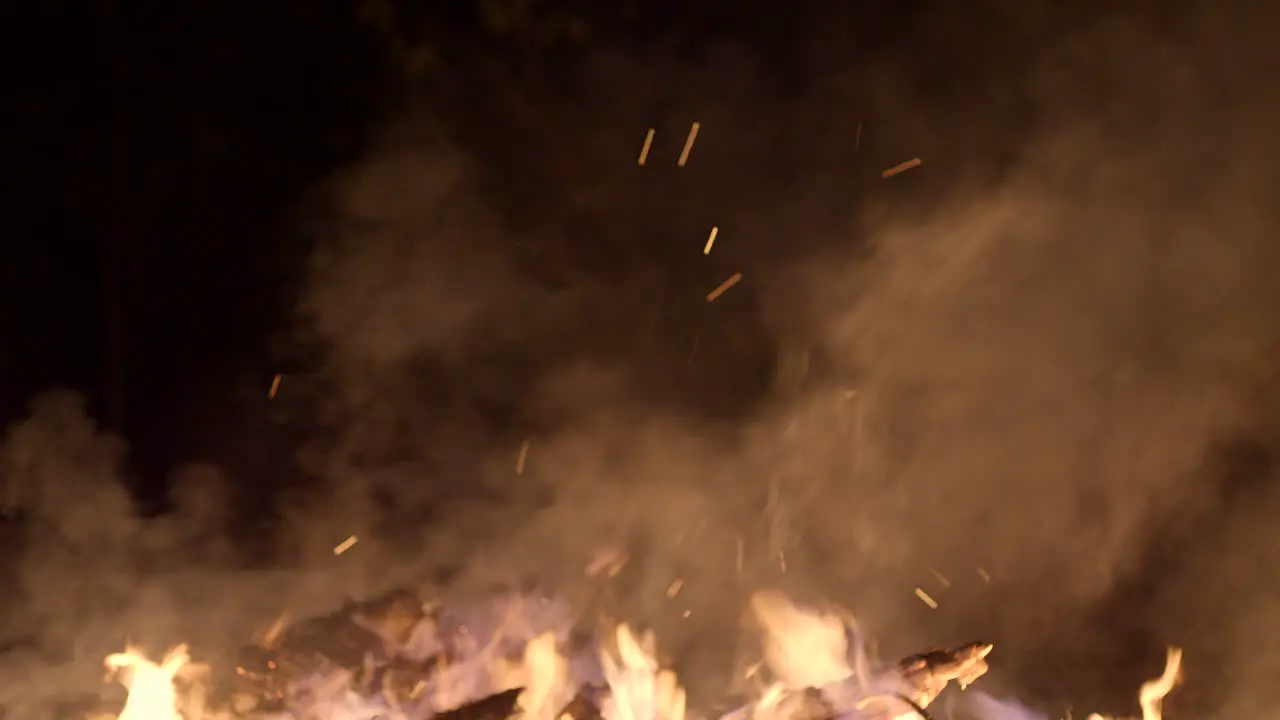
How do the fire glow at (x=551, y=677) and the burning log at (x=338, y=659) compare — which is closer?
the fire glow at (x=551, y=677)

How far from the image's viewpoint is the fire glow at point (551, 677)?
2.66 metres

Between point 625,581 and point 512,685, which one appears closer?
point 512,685

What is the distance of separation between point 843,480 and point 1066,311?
92 centimetres

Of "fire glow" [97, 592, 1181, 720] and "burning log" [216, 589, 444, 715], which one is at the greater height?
"burning log" [216, 589, 444, 715]

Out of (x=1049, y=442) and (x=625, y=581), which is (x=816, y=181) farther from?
(x=625, y=581)

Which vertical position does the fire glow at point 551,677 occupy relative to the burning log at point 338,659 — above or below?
below

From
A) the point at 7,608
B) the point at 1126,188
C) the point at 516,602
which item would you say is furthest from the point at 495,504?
the point at 1126,188

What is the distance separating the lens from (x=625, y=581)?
3.28 meters

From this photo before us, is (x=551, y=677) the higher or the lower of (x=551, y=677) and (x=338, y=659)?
the lower

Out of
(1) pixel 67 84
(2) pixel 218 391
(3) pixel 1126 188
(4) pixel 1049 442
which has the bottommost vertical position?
(4) pixel 1049 442

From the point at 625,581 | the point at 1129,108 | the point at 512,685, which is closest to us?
the point at 512,685

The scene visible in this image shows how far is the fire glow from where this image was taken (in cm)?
266

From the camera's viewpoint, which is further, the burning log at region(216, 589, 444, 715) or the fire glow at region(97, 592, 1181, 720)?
the burning log at region(216, 589, 444, 715)

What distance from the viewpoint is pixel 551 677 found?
2898mm
